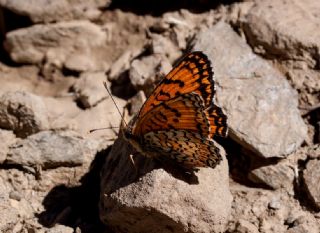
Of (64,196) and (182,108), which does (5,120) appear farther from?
(182,108)

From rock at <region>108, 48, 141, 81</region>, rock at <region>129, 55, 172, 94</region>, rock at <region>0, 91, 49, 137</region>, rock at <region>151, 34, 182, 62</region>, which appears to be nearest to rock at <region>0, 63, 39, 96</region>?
rock at <region>0, 91, 49, 137</region>

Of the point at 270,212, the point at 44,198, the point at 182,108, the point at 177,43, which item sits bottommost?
the point at 44,198

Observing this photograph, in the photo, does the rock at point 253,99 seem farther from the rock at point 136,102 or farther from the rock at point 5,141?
the rock at point 5,141

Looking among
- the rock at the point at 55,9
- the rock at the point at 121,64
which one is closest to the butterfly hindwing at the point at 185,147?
the rock at the point at 121,64

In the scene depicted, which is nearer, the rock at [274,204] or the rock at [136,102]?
the rock at [274,204]

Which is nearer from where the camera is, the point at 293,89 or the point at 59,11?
the point at 293,89

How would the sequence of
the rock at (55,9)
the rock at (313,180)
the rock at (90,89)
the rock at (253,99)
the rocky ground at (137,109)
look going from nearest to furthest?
1. the rocky ground at (137,109)
2. the rock at (313,180)
3. the rock at (253,99)
4. the rock at (90,89)
5. the rock at (55,9)

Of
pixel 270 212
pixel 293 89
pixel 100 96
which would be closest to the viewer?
pixel 270 212

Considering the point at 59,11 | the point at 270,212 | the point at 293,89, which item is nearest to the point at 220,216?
the point at 270,212
